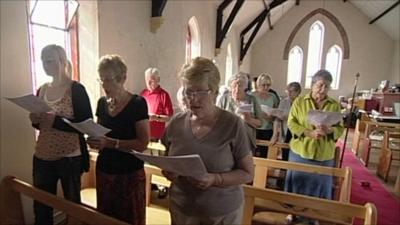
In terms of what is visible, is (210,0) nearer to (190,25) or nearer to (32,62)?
(190,25)

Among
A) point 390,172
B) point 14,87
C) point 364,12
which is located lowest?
point 390,172

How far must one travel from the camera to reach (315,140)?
1992mm

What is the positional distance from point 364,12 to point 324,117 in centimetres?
1058

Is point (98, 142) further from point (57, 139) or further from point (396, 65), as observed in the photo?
point (396, 65)

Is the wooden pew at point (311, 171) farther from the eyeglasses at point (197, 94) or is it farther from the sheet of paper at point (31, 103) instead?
the sheet of paper at point (31, 103)

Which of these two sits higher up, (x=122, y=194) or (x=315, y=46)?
(x=315, y=46)

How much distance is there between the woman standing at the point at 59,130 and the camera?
5.08 feet

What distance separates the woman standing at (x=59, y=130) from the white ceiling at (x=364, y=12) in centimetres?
542

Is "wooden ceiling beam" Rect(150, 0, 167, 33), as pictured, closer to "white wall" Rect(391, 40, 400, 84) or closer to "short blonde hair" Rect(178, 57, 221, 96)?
"short blonde hair" Rect(178, 57, 221, 96)

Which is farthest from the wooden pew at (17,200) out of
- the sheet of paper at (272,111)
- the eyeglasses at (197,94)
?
the sheet of paper at (272,111)

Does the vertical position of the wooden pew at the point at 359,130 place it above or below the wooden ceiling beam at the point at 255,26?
below

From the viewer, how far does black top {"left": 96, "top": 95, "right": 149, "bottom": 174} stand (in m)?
1.42

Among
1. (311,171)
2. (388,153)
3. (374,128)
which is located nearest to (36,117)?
(311,171)

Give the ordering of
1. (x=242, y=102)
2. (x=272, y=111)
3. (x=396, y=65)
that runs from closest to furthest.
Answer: (x=242, y=102) < (x=272, y=111) < (x=396, y=65)
